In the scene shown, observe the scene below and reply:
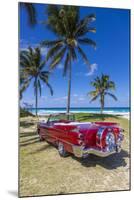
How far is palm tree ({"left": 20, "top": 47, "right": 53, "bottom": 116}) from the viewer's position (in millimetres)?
4957

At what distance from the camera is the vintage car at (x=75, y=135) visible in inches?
203

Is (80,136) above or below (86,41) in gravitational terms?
below

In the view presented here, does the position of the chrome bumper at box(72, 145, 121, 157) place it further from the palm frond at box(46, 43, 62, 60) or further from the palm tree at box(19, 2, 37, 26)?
the palm tree at box(19, 2, 37, 26)

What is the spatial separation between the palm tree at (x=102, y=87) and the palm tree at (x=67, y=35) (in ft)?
0.92

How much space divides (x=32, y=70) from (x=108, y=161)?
1.64 meters

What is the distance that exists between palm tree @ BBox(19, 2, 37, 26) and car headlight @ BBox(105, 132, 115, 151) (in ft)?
6.02

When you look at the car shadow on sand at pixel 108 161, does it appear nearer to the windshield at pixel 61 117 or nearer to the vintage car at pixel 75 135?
the vintage car at pixel 75 135

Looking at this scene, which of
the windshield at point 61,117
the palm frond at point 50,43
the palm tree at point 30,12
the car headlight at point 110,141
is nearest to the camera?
the palm tree at point 30,12

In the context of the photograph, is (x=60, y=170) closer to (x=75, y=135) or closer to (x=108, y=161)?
(x=75, y=135)

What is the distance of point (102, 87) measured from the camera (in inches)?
206

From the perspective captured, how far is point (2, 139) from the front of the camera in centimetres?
485

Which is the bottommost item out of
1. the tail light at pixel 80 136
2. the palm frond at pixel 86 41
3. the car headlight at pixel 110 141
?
the car headlight at pixel 110 141

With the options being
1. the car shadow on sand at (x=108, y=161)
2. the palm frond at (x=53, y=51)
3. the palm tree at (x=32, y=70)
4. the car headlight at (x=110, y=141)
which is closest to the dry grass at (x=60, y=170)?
the car shadow on sand at (x=108, y=161)

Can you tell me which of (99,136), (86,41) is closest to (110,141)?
(99,136)
